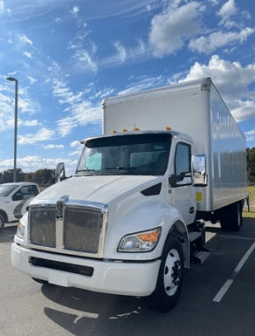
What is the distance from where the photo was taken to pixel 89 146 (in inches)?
208

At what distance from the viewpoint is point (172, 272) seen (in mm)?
3910

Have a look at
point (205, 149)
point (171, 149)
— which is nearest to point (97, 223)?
point (171, 149)

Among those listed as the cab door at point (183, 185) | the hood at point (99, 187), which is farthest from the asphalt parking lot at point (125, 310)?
the hood at point (99, 187)

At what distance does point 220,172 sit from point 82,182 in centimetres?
373

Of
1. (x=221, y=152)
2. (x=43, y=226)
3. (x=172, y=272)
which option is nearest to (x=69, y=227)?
(x=43, y=226)

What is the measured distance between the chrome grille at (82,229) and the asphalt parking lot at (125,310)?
937 mm

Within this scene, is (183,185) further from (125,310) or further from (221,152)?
(221,152)

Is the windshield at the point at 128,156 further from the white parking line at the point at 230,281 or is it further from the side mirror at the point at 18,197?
the side mirror at the point at 18,197

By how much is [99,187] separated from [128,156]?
39.5 inches

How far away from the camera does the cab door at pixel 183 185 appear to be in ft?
15.3

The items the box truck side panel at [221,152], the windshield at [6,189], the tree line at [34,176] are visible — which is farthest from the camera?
the windshield at [6,189]

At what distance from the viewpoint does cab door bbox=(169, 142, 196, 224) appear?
15.3ft

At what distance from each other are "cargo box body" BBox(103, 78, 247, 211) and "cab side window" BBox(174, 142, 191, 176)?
390 mm

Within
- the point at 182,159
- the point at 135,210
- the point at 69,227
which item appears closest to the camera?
the point at 69,227
